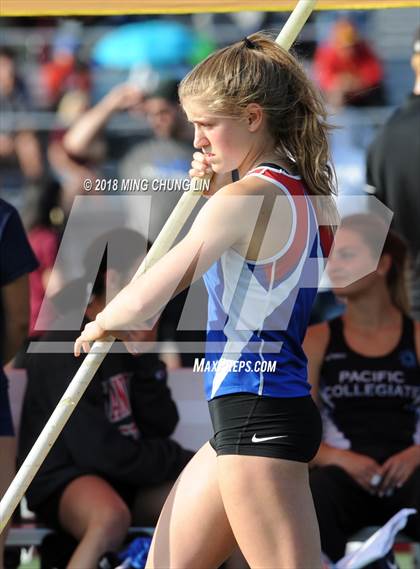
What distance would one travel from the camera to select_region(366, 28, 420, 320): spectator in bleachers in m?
4.93

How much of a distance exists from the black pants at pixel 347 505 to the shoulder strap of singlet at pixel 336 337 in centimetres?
44

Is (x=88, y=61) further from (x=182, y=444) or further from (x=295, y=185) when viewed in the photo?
(x=295, y=185)

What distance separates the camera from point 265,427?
103 inches

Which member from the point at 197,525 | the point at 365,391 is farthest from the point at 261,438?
the point at 365,391

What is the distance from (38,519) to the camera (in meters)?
4.25

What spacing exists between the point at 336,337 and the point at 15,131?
4360 mm

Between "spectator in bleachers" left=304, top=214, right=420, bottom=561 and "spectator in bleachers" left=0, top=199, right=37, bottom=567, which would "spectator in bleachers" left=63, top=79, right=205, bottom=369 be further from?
"spectator in bleachers" left=0, top=199, right=37, bottom=567

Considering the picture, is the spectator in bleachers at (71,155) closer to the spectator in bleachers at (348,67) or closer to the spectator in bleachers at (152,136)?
the spectator in bleachers at (152,136)

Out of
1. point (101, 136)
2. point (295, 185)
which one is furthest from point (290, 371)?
point (101, 136)

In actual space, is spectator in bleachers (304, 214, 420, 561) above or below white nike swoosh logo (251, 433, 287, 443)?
below

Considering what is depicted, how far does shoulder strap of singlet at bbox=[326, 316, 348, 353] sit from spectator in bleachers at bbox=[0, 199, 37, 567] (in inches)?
45.4

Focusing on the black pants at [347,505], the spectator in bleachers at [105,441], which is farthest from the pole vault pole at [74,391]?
the black pants at [347,505]

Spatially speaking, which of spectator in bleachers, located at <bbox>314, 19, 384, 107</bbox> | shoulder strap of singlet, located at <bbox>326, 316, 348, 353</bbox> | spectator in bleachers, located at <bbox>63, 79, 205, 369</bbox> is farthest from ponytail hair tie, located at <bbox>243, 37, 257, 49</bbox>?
spectator in bleachers, located at <bbox>314, 19, 384, 107</bbox>

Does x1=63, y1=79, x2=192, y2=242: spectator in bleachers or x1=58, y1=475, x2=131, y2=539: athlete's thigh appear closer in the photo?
x1=58, y1=475, x2=131, y2=539: athlete's thigh
